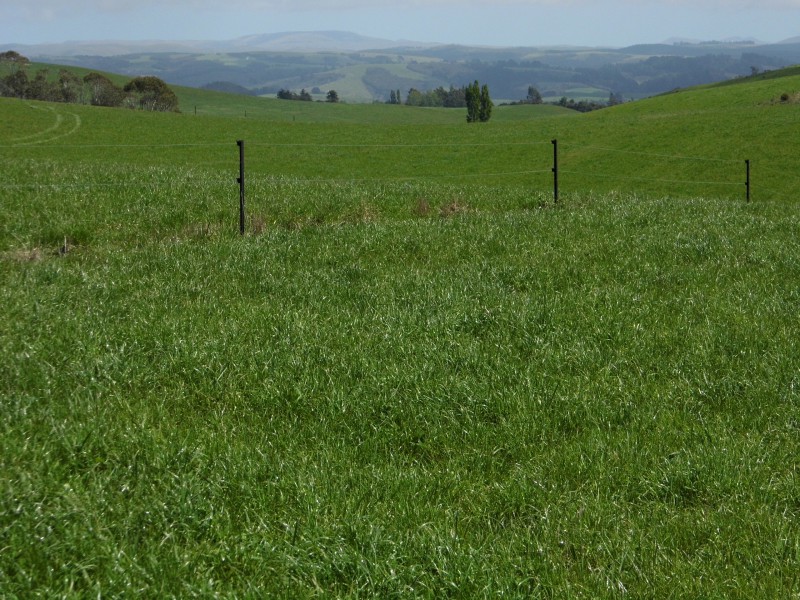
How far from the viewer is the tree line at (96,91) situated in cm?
13412

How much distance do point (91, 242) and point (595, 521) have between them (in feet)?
39.9

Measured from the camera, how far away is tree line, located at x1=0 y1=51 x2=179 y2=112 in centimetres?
13412

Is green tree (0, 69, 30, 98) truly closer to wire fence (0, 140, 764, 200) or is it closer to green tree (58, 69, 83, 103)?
green tree (58, 69, 83, 103)

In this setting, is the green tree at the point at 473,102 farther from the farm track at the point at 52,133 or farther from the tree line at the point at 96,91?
the farm track at the point at 52,133

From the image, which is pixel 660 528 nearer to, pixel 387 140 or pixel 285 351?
pixel 285 351

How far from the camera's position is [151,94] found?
134 meters

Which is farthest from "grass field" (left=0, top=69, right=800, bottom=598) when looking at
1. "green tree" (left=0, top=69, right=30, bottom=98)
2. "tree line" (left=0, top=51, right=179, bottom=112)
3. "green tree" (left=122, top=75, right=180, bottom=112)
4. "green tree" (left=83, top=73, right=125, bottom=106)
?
"green tree" (left=0, top=69, right=30, bottom=98)

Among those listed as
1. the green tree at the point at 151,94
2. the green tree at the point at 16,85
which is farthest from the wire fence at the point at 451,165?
the green tree at the point at 16,85

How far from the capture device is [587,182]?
52531 millimetres

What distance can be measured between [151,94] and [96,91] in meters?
11.1

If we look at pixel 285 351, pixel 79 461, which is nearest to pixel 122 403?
pixel 79 461

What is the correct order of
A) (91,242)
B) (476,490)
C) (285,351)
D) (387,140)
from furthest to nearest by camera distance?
(387,140)
(91,242)
(285,351)
(476,490)

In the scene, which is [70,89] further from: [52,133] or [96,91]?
[52,133]

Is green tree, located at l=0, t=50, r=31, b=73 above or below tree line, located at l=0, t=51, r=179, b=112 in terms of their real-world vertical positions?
above
